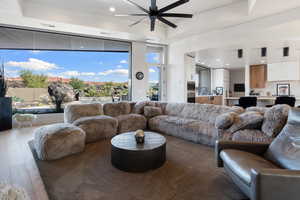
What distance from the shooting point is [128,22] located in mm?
5965

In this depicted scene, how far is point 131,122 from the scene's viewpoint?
4.47 meters

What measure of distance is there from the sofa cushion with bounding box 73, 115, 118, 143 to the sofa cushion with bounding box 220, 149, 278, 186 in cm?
261

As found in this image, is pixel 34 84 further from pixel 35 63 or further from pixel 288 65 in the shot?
pixel 288 65

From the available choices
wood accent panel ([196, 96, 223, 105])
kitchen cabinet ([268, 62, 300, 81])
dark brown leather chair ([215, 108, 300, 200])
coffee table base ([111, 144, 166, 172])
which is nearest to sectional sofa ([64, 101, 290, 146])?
dark brown leather chair ([215, 108, 300, 200])

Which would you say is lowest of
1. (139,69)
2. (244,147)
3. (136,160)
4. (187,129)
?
(136,160)

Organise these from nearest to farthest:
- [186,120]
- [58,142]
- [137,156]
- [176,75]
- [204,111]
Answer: [137,156], [58,142], [186,120], [204,111], [176,75]

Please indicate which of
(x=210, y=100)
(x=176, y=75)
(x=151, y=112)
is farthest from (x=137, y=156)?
(x=210, y=100)

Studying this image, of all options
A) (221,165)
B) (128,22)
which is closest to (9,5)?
(128,22)

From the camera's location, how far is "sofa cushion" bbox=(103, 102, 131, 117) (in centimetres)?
468

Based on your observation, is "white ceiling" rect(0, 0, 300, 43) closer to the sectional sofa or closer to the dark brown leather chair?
the sectional sofa

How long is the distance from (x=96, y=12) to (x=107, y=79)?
2.40 meters

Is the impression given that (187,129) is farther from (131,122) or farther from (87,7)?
(87,7)

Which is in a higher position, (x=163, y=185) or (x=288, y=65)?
(x=288, y=65)

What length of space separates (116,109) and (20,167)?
2.58m
